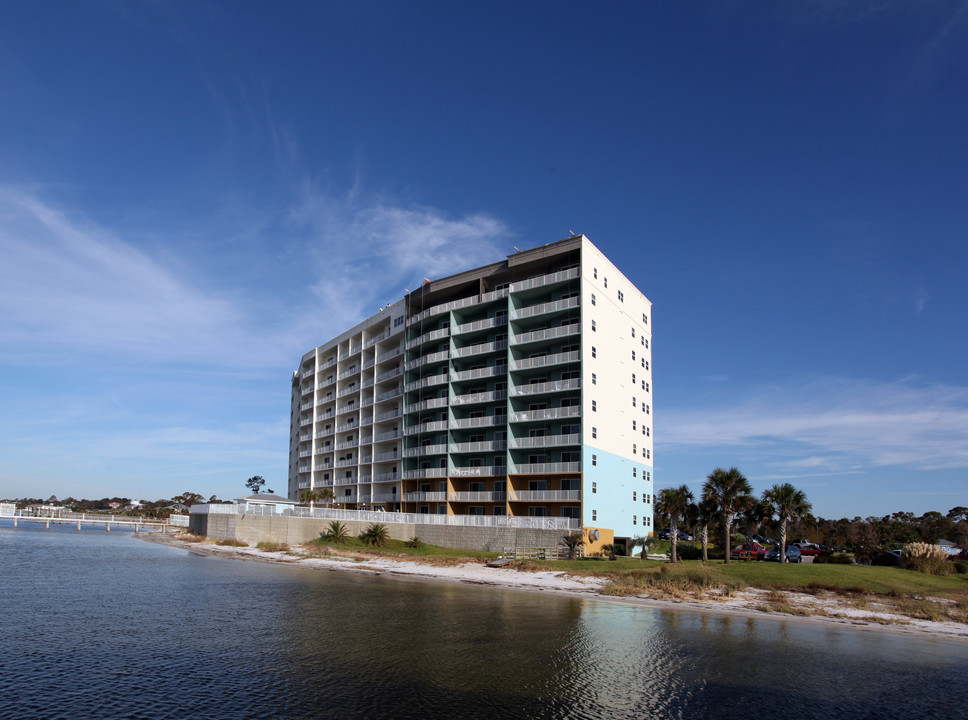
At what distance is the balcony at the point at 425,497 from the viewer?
242ft

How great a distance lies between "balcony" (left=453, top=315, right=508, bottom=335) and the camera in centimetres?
7319

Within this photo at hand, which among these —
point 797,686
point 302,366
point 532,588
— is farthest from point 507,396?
point 302,366

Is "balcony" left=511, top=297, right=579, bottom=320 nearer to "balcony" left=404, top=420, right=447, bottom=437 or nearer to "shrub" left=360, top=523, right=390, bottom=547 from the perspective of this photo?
"balcony" left=404, top=420, right=447, bottom=437

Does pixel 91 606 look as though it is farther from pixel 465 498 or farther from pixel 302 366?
pixel 302 366

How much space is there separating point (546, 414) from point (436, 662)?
45.1m

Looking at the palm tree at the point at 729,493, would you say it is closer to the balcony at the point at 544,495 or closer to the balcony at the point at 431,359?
the balcony at the point at 544,495

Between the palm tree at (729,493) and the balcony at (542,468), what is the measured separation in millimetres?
14595

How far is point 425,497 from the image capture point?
75.7 m

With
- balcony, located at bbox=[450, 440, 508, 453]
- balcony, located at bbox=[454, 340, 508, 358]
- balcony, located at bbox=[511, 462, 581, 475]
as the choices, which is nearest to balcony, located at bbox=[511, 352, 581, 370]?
balcony, located at bbox=[454, 340, 508, 358]

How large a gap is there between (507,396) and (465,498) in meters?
12.6

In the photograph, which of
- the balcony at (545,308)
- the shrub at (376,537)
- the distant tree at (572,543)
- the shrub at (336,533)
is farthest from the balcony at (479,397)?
the distant tree at (572,543)

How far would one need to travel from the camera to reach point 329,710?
16.8m

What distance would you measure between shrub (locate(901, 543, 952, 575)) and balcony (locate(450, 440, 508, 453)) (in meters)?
36.1

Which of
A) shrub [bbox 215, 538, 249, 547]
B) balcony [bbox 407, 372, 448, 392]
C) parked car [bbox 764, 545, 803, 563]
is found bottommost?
shrub [bbox 215, 538, 249, 547]
